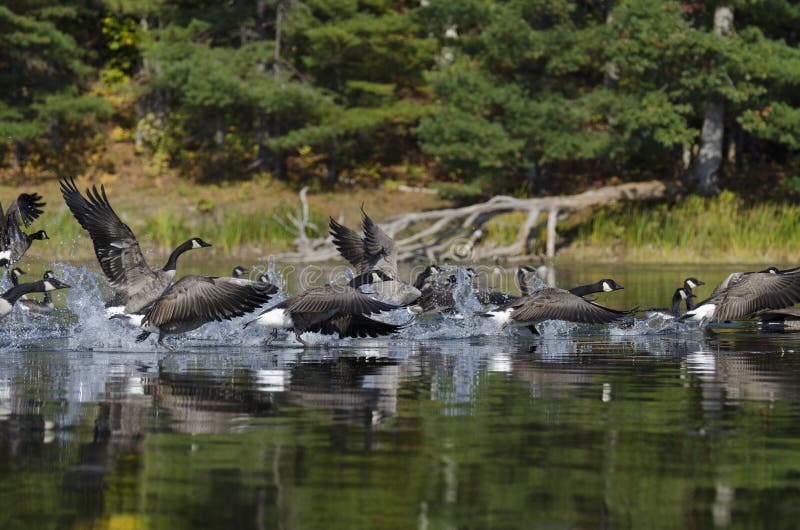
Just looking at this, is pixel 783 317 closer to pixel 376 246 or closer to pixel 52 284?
pixel 376 246

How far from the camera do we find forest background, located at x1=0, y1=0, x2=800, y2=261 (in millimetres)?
34062

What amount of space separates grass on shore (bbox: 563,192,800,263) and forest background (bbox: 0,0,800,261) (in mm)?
70

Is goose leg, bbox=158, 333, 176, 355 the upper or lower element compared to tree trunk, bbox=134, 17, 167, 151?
lower

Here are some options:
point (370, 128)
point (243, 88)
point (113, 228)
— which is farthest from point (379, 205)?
point (113, 228)

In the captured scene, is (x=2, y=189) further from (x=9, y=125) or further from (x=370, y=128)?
(x=370, y=128)

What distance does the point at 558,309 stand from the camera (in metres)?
15.8


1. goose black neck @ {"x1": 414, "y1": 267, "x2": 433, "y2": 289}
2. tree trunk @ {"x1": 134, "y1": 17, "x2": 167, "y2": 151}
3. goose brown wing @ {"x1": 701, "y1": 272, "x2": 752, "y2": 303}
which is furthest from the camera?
tree trunk @ {"x1": 134, "y1": 17, "x2": 167, "y2": 151}

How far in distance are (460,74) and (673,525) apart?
102 feet

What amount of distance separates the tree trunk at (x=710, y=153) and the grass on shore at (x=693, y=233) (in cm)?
65

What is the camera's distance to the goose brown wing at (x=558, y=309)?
618 inches

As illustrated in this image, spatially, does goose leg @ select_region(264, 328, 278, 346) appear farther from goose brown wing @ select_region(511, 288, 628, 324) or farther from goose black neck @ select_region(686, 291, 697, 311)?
goose black neck @ select_region(686, 291, 697, 311)

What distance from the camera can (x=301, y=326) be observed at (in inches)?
616

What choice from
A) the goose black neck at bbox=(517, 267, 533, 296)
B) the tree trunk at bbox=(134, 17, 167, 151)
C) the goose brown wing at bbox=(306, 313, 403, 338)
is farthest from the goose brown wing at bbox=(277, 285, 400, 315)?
the tree trunk at bbox=(134, 17, 167, 151)

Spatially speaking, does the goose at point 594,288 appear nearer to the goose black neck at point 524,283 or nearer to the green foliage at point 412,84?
the goose black neck at point 524,283
